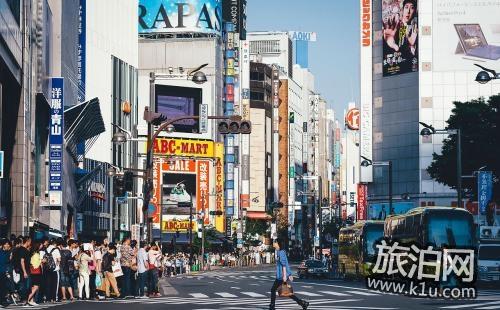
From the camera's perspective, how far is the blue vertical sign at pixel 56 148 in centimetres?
5850

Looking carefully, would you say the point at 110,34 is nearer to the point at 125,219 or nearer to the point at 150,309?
the point at 125,219

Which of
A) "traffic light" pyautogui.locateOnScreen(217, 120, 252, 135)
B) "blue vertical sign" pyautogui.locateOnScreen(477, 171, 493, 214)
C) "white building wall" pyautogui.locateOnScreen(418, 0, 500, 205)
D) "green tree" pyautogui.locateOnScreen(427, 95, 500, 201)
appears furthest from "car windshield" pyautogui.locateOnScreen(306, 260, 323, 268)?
"white building wall" pyautogui.locateOnScreen(418, 0, 500, 205)

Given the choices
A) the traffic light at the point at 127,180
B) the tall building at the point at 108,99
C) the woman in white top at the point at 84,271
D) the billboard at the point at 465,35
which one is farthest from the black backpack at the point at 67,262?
the billboard at the point at 465,35

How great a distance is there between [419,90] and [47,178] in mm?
87975

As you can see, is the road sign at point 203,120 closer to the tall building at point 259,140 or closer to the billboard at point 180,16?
the billboard at point 180,16

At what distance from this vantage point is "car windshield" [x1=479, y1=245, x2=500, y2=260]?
50875 mm

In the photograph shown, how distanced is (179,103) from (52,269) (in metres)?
105

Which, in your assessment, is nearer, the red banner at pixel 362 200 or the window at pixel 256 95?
the red banner at pixel 362 200

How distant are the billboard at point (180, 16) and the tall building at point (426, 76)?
68.6ft

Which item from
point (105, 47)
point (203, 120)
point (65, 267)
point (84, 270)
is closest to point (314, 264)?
point (84, 270)

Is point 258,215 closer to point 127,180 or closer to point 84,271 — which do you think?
point 127,180

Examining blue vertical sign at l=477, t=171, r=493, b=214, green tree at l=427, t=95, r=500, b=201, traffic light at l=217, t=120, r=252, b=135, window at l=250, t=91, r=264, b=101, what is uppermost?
window at l=250, t=91, r=264, b=101

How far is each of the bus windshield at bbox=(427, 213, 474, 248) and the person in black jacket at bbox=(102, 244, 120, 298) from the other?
1354 cm

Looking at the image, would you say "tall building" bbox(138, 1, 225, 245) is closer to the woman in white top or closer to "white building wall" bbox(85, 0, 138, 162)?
"white building wall" bbox(85, 0, 138, 162)
